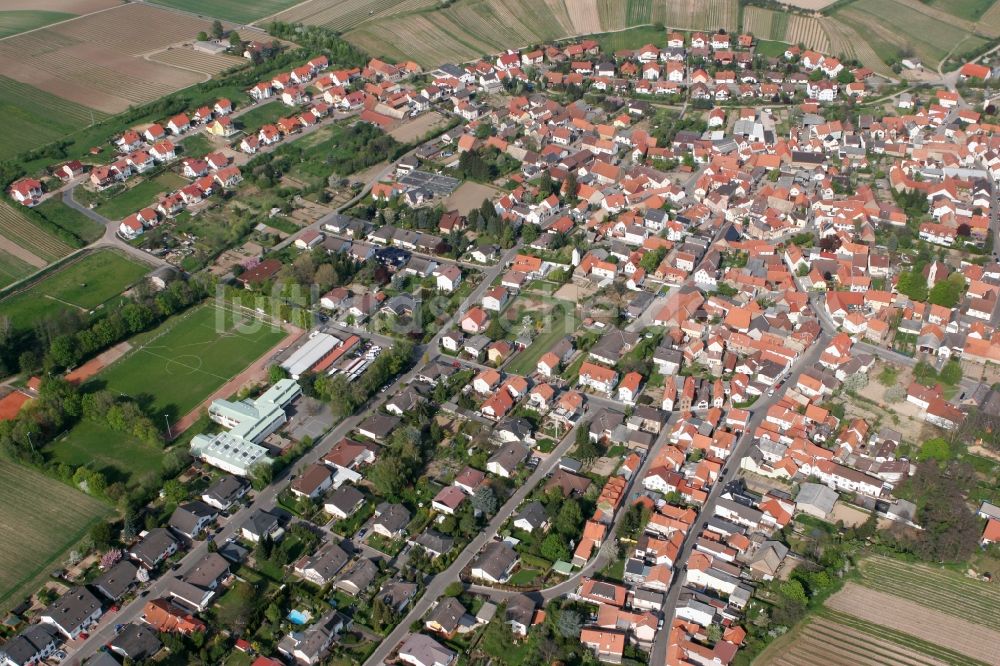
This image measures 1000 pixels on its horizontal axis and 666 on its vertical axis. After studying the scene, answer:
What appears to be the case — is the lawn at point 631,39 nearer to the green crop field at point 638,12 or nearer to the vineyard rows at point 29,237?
the green crop field at point 638,12

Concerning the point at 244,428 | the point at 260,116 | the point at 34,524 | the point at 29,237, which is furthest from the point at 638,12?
the point at 34,524

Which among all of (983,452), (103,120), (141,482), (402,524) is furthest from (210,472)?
(103,120)

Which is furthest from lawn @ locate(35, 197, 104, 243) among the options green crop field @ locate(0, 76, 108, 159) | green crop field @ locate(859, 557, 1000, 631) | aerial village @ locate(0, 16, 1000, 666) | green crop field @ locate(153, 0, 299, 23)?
green crop field @ locate(859, 557, 1000, 631)

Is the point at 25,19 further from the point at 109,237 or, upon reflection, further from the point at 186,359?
the point at 186,359

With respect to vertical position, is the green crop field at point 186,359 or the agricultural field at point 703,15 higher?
the agricultural field at point 703,15

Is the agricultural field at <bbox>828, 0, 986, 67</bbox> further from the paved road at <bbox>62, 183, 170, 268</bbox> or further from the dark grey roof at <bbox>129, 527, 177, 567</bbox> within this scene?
the dark grey roof at <bbox>129, 527, 177, 567</bbox>

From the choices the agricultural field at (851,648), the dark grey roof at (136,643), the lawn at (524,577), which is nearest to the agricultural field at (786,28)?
the agricultural field at (851,648)

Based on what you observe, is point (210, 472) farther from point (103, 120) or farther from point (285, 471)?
point (103, 120)
